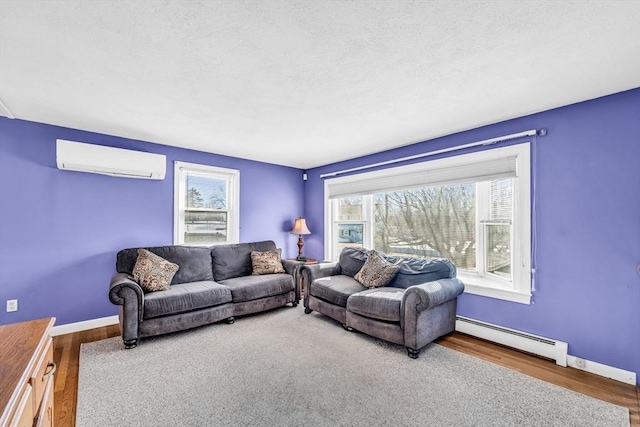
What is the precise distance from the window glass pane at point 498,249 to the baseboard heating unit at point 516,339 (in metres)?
0.59

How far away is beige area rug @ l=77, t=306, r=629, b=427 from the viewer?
71.8 inches

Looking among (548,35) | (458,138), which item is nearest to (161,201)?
(458,138)

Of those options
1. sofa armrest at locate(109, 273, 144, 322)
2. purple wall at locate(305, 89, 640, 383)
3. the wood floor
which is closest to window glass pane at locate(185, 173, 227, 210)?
sofa armrest at locate(109, 273, 144, 322)

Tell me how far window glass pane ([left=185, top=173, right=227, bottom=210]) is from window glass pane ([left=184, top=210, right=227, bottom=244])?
0.12 m

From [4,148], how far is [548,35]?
4911 millimetres

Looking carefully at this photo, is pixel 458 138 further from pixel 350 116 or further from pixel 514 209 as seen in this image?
pixel 350 116

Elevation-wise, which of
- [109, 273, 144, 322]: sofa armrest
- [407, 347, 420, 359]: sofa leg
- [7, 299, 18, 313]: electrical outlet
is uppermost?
[109, 273, 144, 322]: sofa armrest

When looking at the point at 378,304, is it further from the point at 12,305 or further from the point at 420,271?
the point at 12,305

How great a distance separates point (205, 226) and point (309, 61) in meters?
3.28

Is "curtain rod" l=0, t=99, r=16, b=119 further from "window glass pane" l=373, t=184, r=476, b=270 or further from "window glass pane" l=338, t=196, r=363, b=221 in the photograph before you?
"window glass pane" l=373, t=184, r=476, b=270

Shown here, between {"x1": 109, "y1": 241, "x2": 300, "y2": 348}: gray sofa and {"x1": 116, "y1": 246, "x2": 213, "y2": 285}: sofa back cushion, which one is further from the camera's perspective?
{"x1": 116, "y1": 246, "x2": 213, "y2": 285}: sofa back cushion

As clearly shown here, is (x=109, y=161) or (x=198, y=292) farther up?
(x=109, y=161)

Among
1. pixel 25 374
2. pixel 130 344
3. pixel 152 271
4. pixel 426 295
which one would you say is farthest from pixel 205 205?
pixel 25 374

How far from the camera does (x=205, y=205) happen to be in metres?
4.45
